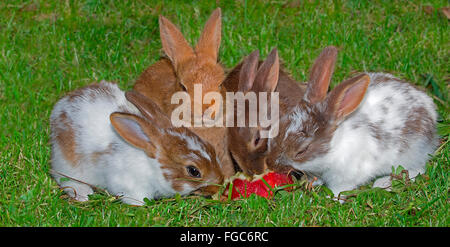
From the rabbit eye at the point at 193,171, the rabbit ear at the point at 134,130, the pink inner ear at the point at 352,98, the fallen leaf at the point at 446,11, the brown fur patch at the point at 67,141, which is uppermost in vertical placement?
the fallen leaf at the point at 446,11

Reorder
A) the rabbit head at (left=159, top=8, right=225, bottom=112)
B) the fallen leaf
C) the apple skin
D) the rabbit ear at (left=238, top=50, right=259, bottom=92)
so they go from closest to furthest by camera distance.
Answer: the apple skin → the rabbit ear at (left=238, top=50, right=259, bottom=92) → the rabbit head at (left=159, top=8, right=225, bottom=112) → the fallen leaf

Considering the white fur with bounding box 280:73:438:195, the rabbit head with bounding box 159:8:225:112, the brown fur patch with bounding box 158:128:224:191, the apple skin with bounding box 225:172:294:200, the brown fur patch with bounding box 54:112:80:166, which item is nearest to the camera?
the brown fur patch with bounding box 158:128:224:191

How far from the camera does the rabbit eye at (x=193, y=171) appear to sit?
521 cm

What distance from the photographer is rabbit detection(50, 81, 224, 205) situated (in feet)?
17.2

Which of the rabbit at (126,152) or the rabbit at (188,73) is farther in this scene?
the rabbit at (188,73)

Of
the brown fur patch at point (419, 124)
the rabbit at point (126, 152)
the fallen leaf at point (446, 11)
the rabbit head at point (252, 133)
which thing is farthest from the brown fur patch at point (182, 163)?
the fallen leaf at point (446, 11)

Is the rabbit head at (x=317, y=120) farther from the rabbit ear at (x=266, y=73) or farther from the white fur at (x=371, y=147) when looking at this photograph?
the rabbit ear at (x=266, y=73)

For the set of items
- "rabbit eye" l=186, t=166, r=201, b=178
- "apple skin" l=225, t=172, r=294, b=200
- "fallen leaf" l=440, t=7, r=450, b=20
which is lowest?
"apple skin" l=225, t=172, r=294, b=200

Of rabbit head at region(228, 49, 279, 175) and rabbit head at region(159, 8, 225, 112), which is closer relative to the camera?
rabbit head at region(228, 49, 279, 175)

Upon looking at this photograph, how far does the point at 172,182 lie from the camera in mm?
5277

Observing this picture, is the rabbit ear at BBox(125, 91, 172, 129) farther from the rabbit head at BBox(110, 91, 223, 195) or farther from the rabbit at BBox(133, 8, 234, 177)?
the rabbit at BBox(133, 8, 234, 177)

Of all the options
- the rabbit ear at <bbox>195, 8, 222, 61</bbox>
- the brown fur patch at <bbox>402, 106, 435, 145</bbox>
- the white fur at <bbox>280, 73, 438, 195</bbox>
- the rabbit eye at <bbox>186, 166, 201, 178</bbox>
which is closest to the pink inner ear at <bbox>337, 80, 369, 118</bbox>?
the white fur at <bbox>280, 73, 438, 195</bbox>

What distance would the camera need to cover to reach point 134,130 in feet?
17.5

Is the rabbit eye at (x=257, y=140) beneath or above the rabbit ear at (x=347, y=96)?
beneath
